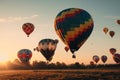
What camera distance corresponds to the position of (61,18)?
2083 inches

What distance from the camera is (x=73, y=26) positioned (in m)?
52.9

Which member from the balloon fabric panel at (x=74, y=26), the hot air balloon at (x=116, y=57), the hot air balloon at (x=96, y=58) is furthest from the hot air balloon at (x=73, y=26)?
the hot air balloon at (x=96, y=58)

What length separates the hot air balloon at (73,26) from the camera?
52.1 metres

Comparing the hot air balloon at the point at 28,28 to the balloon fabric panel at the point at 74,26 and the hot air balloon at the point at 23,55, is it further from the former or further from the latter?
the balloon fabric panel at the point at 74,26

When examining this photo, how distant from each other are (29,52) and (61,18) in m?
38.8

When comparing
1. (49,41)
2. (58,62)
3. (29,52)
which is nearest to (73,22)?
(49,41)

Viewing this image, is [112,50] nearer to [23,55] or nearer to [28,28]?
[23,55]

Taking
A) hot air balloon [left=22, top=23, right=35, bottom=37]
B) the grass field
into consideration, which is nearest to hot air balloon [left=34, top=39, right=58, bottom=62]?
hot air balloon [left=22, top=23, right=35, bottom=37]

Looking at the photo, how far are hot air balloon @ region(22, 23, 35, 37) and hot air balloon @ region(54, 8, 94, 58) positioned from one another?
17049 millimetres

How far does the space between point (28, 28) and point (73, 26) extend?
20067 millimetres

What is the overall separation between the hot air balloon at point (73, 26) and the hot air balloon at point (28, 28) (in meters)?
17.0

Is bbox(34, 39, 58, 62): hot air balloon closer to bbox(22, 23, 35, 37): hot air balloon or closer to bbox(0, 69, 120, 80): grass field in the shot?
bbox(22, 23, 35, 37): hot air balloon

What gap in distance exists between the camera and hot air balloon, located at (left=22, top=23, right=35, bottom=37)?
228ft

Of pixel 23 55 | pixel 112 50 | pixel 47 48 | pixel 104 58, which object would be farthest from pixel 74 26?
pixel 104 58
